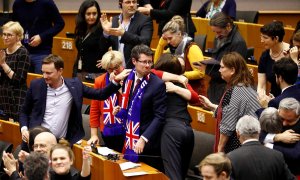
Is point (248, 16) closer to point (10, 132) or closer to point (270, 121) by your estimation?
point (10, 132)

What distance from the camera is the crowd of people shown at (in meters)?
4.77

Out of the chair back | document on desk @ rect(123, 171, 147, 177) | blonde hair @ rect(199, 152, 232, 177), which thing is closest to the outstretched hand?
document on desk @ rect(123, 171, 147, 177)

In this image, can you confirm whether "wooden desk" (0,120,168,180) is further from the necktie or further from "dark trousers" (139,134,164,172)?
the necktie

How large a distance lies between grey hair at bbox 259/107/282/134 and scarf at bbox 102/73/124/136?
123cm

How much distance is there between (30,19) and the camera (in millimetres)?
7805

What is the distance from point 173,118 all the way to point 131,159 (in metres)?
0.41

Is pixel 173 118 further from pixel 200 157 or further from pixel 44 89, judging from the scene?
pixel 44 89

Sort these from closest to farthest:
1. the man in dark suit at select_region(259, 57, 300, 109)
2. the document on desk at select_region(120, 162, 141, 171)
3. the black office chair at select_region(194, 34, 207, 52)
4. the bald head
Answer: the bald head
the man in dark suit at select_region(259, 57, 300, 109)
the document on desk at select_region(120, 162, 141, 171)
the black office chair at select_region(194, 34, 207, 52)

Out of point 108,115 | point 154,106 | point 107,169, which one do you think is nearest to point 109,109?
point 108,115

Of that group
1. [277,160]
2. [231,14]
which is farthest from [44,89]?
[231,14]

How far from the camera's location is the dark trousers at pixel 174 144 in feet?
18.5

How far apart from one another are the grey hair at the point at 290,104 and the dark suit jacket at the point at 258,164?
0.42 metres

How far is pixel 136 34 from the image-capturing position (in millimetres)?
6805

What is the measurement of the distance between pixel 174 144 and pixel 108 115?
2.06 feet
